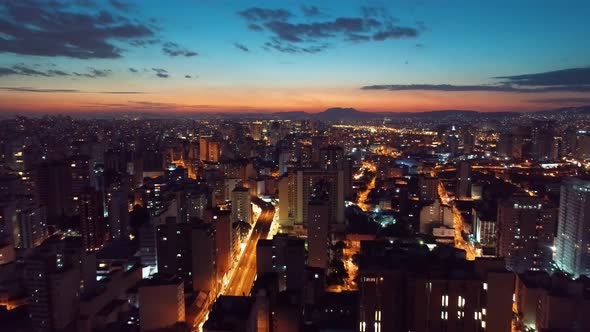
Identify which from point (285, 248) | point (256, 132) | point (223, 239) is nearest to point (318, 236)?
point (285, 248)

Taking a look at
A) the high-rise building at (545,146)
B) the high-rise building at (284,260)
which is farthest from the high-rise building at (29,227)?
the high-rise building at (545,146)

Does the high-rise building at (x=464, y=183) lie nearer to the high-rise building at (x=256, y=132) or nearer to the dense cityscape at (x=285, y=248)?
the dense cityscape at (x=285, y=248)

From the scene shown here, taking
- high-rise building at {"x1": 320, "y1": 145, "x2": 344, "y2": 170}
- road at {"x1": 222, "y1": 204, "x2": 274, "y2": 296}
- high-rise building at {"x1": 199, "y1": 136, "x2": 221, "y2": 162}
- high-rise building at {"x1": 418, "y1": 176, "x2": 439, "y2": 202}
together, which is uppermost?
high-rise building at {"x1": 320, "y1": 145, "x2": 344, "y2": 170}

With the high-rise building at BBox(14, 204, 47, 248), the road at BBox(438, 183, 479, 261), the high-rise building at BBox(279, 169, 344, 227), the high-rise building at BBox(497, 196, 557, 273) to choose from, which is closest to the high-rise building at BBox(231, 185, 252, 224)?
the high-rise building at BBox(279, 169, 344, 227)

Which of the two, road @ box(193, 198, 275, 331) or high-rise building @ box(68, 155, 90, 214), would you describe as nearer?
road @ box(193, 198, 275, 331)

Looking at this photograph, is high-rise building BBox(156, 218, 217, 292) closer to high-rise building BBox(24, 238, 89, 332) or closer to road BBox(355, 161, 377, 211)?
high-rise building BBox(24, 238, 89, 332)

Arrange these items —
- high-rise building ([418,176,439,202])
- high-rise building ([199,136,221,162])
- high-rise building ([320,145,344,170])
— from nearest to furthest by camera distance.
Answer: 1. high-rise building ([418,176,439,202])
2. high-rise building ([320,145,344,170])
3. high-rise building ([199,136,221,162])

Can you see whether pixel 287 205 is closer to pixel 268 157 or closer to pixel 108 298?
pixel 108 298
